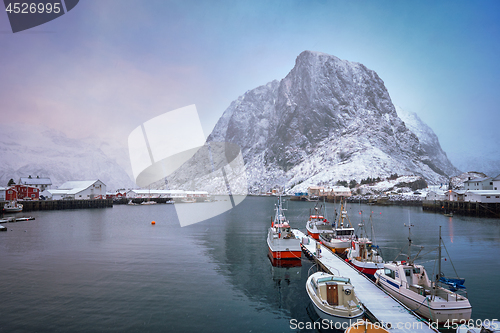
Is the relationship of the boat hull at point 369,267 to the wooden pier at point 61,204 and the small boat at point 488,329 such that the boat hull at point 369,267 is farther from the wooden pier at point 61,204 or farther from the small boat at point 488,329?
the wooden pier at point 61,204

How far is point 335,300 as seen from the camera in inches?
701

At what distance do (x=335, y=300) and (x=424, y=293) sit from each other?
5.91 m

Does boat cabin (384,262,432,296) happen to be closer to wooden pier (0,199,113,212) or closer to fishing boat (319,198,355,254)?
fishing boat (319,198,355,254)

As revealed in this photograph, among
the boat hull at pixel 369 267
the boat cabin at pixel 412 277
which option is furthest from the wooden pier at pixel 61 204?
the boat cabin at pixel 412 277

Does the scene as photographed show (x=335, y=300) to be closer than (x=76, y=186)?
Yes

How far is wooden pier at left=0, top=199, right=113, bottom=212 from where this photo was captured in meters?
104

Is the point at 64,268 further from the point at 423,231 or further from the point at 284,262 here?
the point at 423,231

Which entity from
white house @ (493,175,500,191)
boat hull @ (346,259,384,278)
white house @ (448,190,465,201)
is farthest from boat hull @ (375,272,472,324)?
white house @ (493,175,500,191)

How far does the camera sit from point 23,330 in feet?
53.3

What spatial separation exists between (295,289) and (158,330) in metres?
12.0

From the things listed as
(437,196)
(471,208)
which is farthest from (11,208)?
(437,196)

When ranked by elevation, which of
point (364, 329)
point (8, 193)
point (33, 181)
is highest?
point (33, 181)

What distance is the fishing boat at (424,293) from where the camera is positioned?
16.5 m

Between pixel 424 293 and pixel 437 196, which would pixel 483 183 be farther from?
pixel 424 293
